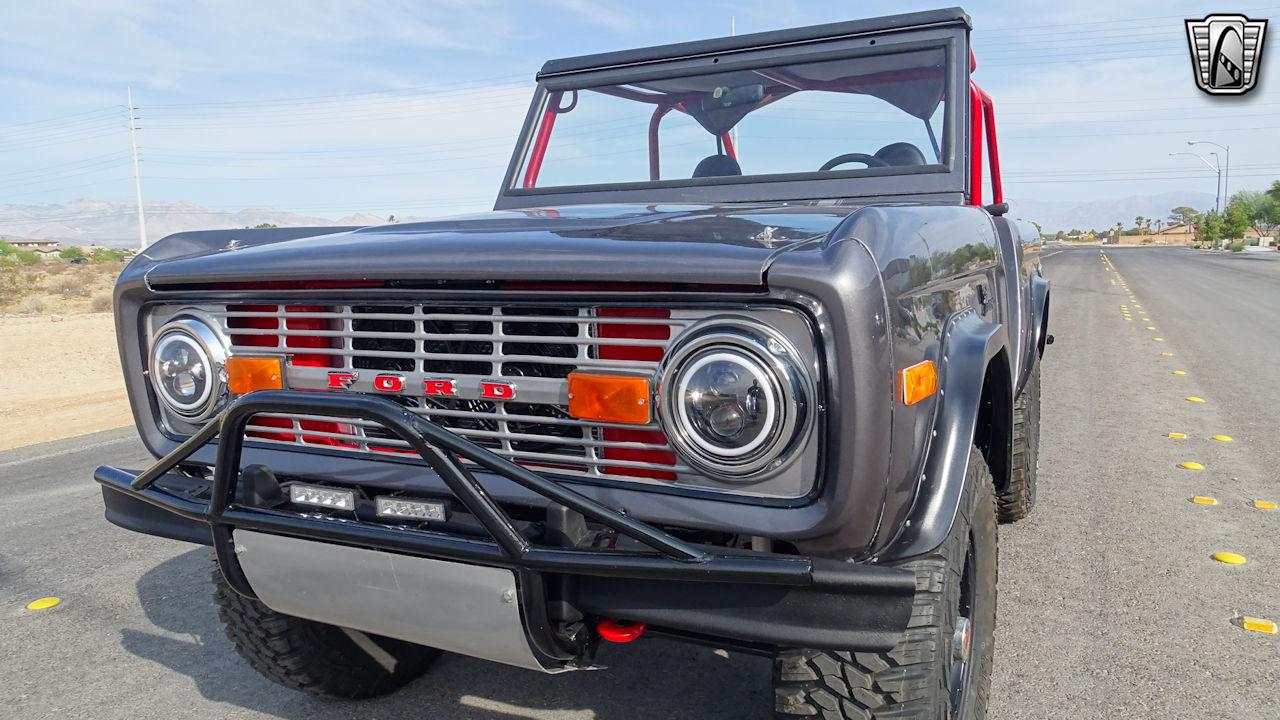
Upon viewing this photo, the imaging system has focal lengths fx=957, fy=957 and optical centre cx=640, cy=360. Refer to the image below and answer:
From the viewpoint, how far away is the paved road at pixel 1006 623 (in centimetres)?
269

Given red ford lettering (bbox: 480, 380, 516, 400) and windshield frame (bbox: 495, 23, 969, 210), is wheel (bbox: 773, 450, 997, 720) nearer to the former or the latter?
red ford lettering (bbox: 480, 380, 516, 400)

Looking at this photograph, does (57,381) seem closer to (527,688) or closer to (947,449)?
(527,688)

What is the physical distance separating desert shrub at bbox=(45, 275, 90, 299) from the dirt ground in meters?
8.64

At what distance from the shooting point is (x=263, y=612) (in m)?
2.44

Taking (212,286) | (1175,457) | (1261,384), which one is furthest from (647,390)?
(1261,384)

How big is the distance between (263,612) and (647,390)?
1.36m

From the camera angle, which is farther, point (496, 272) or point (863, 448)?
point (496, 272)

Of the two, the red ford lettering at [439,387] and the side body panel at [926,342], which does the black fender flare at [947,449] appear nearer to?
the side body panel at [926,342]

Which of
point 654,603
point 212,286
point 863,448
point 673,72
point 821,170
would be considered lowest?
point 654,603

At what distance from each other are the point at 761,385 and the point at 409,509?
2.50 feet

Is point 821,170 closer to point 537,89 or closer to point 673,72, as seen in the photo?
point 673,72

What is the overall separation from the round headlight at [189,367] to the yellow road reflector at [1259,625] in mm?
3146

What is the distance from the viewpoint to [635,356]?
1759mm

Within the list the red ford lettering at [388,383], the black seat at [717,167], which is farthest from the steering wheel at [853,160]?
the red ford lettering at [388,383]
